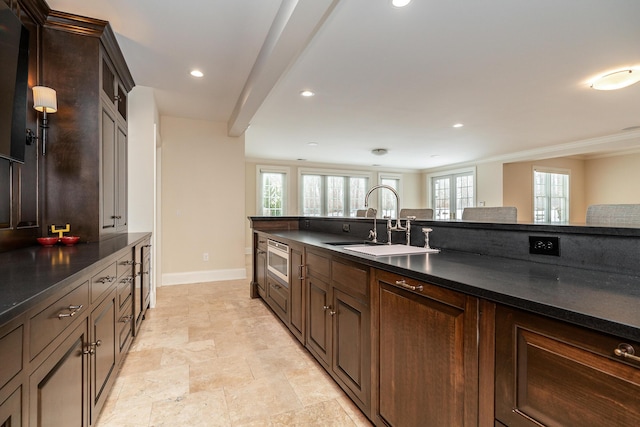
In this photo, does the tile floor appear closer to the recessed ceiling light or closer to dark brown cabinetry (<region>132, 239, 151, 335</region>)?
dark brown cabinetry (<region>132, 239, 151, 335</region>)

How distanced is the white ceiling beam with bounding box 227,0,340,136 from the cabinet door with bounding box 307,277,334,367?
162 cm

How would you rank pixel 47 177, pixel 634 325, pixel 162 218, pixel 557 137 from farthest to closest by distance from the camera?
pixel 557 137, pixel 162 218, pixel 47 177, pixel 634 325

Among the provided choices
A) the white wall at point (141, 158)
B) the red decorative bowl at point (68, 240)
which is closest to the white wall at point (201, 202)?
the white wall at point (141, 158)

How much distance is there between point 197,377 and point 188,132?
3577 mm

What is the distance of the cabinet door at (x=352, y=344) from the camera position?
152 centimetres

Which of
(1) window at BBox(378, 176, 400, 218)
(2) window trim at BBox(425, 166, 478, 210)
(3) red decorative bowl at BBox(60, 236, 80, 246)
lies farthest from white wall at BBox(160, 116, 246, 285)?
(2) window trim at BBox(425, 166, 478, 210)

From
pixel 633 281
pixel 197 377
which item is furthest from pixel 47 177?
pixel 633 281

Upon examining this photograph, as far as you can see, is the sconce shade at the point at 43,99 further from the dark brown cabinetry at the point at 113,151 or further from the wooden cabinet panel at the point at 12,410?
the wooden cabinet panel at the point at 12,410

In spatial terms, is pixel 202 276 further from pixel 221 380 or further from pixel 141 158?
pixel 221 380

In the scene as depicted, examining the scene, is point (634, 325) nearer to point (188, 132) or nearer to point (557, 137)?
point (188, 132)

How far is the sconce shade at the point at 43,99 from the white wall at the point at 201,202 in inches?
100

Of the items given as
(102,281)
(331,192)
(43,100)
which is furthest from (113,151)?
(331,192)

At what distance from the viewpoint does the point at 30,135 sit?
1.98m

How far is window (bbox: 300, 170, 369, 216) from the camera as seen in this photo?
8664 mm
